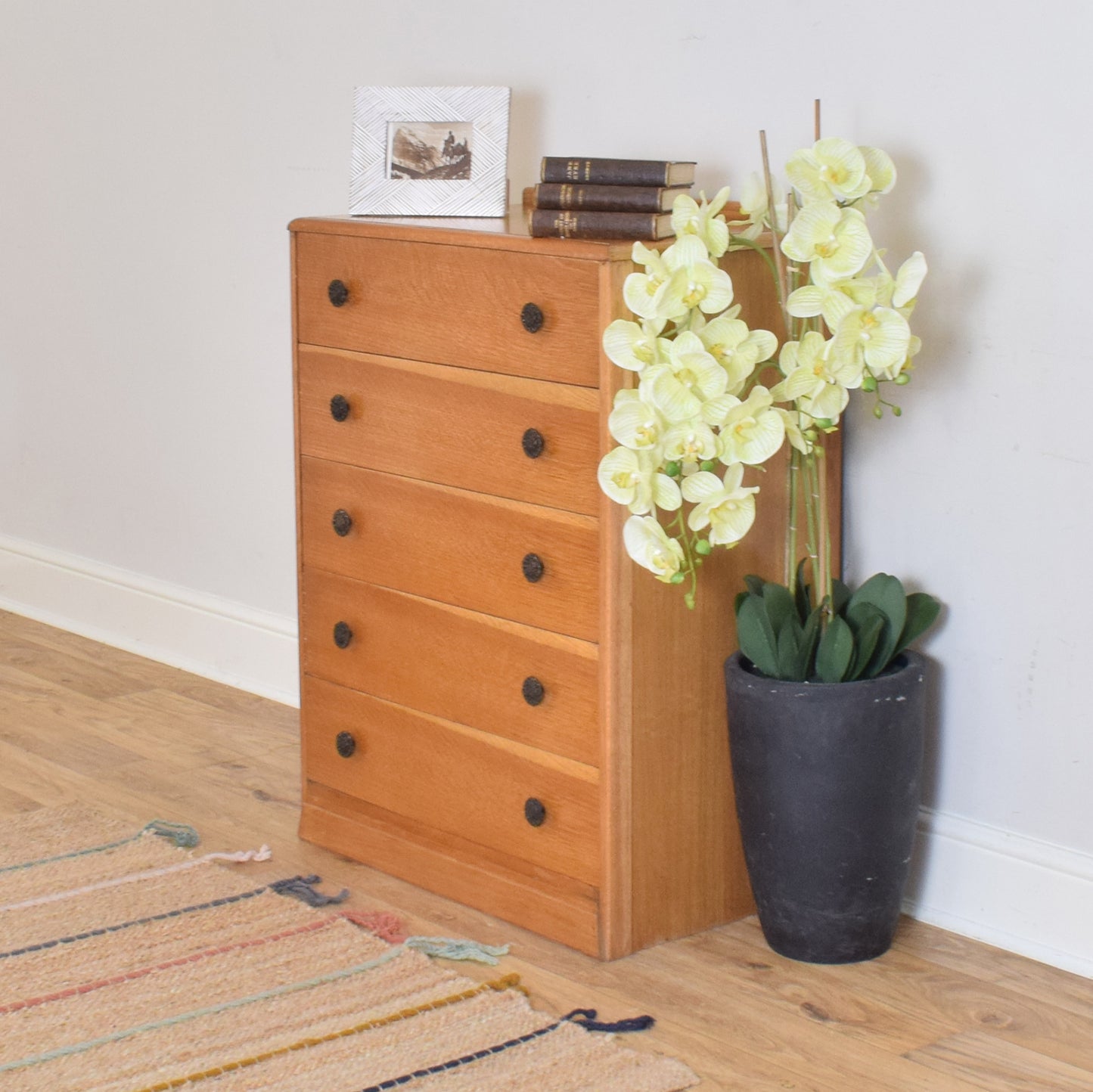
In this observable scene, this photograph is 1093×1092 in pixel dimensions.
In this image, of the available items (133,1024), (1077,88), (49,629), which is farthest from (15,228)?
(1077,88)

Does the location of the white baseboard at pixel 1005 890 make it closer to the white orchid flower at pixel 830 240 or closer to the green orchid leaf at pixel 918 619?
the green orchid leaf at pixel 918 619

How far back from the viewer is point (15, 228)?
3.62 m

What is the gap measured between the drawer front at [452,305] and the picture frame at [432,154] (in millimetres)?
128

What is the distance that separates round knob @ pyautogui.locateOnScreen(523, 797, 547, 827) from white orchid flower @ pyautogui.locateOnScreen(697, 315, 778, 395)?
62 cm

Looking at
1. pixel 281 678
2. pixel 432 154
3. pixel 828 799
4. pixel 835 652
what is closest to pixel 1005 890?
pixel 828 799

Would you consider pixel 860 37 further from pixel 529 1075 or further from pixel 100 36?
pixel 100 36

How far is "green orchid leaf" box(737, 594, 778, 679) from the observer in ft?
6.42

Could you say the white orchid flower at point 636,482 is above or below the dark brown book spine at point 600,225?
below

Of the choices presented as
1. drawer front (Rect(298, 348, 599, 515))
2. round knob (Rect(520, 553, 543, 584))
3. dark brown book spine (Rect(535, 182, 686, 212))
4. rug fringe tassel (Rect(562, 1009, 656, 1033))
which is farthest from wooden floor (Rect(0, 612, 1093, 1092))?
dark brown book spine (Rect(535, 182, 686, 212))

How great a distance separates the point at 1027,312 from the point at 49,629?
2418 millimetres

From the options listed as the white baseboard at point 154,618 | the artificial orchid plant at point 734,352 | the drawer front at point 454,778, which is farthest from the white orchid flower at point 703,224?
the white baseboard at point 154,618

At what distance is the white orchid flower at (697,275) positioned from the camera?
1.79 metres

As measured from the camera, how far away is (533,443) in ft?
6.56

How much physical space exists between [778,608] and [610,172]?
0.57m
